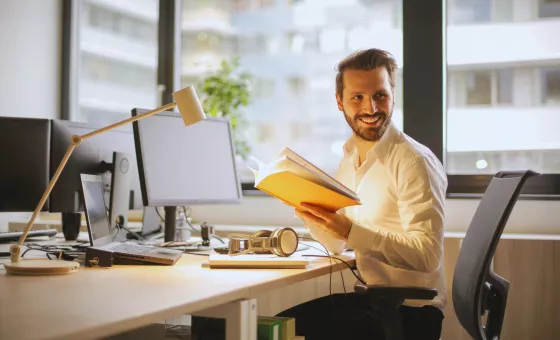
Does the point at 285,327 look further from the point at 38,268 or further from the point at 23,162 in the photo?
the point at 23,162

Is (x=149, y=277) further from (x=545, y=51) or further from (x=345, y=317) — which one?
(x=545, y=51)

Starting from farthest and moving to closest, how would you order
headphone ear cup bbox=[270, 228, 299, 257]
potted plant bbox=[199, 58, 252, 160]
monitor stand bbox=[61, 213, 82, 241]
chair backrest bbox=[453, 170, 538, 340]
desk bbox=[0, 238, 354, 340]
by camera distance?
1. potted plant bbox=[199, 58, 252, 160]
2. monitor stand bbox=[61, 213, 82, 241]
3. headphone ear cup bbox=[270, 228, 299, 257]
4. chair backrest bbox=[453, 170, 538, 340]
5. desk bbox=[0, 238, 354, 340]

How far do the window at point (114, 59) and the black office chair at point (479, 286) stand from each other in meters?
2.62

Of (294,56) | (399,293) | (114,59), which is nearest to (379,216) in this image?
(399,293)

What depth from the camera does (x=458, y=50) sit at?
314 centimetres

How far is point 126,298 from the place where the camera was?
4.28 ft

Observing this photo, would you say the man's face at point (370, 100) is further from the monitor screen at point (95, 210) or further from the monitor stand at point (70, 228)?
the monitor stand at point (70, 228)

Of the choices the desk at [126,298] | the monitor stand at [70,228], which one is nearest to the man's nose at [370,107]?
the desk at [126,298]

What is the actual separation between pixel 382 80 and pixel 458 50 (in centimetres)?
114

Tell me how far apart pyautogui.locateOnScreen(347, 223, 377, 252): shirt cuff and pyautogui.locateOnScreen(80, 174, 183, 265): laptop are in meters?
0.55

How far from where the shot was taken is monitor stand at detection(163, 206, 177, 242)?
2.51 meters

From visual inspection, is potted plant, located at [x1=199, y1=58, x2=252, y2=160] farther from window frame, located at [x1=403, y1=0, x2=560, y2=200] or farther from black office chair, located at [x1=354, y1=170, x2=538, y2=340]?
black office chair, located at [x1=354, y1=170, x2=538, y2=340]

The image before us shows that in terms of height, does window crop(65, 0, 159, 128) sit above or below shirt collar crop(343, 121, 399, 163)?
above

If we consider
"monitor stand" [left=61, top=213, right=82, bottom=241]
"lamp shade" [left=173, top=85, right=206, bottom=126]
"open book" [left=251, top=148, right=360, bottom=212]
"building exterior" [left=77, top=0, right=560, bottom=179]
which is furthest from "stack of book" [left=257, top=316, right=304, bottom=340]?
"building exterior" [left=77, top=0, right=560, bottom=179]
